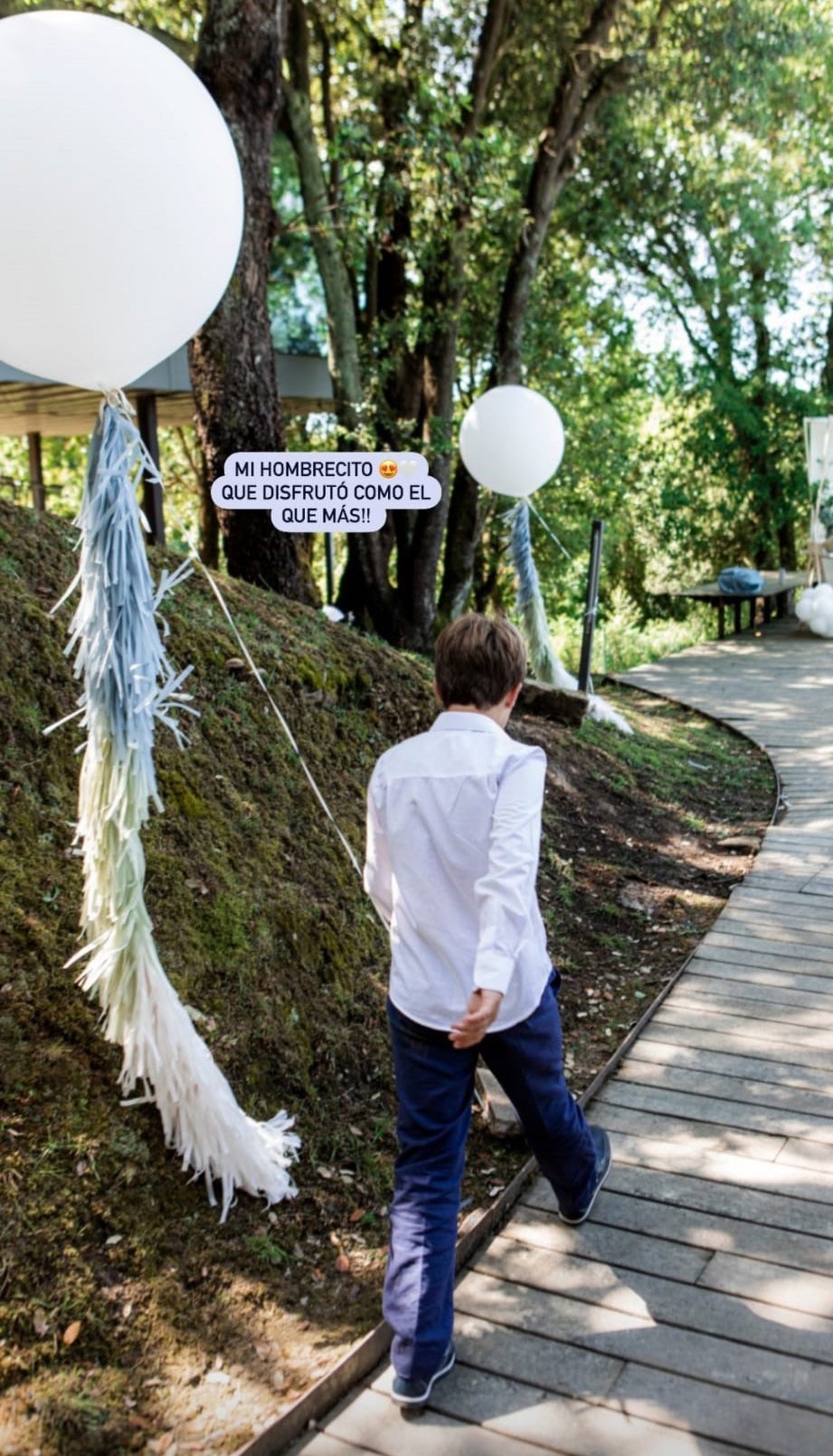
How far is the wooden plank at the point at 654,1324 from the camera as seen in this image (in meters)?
2.36

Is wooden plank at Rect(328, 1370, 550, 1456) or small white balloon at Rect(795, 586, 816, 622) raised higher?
small white balloon at Rect(795, 586, 816, 622)

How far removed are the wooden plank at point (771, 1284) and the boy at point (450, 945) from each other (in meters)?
0.61

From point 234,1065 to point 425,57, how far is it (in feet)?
29.8

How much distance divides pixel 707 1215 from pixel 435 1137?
2.96 ft

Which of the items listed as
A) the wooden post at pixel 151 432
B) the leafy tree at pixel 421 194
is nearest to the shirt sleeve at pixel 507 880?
the leafy tree at pixel 421 194

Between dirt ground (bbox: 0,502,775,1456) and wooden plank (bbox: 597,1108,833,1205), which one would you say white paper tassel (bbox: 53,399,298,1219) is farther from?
wooden plank (bbox: 597,1108,833,1205)

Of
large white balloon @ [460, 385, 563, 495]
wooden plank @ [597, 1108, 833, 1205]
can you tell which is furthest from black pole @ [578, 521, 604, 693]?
wooden plank @ [597, 1108, 833, 1205]

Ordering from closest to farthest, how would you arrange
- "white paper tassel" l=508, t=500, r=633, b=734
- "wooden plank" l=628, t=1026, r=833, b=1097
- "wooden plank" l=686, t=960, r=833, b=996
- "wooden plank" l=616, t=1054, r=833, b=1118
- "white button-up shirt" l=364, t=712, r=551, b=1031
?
"white button-up shirt" l=364, t=712, r=551, b=1031
"wooden plank" l=616, t=1054, r=833, b=1118
"wooden plank" l=628, t=1026, r=833, b=1097
"wooden plank" l=686, t=960, r=833, b=996
"white paper tassel" l=508, t=500, r=633, b=734

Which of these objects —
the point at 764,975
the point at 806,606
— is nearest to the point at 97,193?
the point at 764,975

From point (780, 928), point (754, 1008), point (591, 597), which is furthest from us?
point (591, 597)

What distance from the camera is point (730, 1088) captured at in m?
3.54

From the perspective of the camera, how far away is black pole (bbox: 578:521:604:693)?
7758 millimetres

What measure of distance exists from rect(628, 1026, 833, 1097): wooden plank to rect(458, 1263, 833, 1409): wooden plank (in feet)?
3.42

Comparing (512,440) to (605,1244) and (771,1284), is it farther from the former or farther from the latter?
(771,1284)
